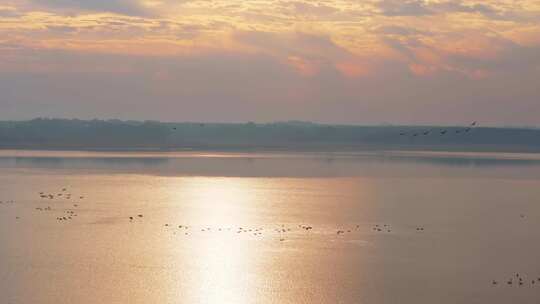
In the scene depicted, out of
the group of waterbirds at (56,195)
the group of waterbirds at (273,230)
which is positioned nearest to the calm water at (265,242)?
the group of waterbirds at (273,230)

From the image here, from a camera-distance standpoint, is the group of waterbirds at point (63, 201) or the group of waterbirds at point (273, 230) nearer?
the group of waterbirds at point (273, 230)

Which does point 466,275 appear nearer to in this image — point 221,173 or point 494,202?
point 494,202

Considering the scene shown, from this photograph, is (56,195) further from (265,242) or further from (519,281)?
(519,281)

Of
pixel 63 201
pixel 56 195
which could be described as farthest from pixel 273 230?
pixel 56 195

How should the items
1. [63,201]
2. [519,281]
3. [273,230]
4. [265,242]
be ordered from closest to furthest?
[519,281], [265,242], [273,230], [63,201]

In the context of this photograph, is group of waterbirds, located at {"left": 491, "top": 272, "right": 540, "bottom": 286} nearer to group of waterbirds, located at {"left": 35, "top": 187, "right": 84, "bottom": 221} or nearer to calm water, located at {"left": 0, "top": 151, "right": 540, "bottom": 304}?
calm water, located at {"left": 0, "top": 151, "right": 540, "bottom": 304}

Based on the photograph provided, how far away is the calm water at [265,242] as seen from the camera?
1848 centimetres

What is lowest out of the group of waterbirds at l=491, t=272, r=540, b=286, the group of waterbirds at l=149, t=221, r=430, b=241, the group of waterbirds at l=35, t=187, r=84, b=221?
the group of waterbirds at l=491, t=272, r=540, b=286

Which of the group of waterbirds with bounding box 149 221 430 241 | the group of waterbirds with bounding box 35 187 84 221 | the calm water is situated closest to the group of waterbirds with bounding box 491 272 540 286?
the calm water

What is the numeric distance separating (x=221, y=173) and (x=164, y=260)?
117 ft

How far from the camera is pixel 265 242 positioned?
25094 millimetres

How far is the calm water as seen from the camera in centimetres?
1848

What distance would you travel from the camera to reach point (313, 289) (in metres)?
18.8

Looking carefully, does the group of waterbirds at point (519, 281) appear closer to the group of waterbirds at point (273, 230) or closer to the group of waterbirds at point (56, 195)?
the group of waterbirds at point (273, 230)
